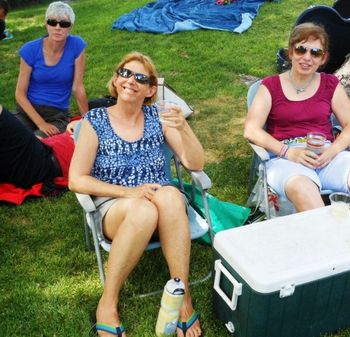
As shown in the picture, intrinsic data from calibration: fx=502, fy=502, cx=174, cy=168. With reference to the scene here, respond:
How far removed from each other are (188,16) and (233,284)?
24.9ft

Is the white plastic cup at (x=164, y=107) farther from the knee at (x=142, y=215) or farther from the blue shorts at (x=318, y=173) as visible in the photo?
the blue shorts at (x=318, y=173)

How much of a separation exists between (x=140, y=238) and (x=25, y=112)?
2540 millimetres

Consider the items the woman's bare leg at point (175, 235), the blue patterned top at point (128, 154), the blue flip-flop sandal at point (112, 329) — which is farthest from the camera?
the blue patterned top at point (128, 154)

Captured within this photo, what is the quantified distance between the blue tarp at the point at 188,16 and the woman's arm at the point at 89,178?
242 inches

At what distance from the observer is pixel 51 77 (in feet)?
15.8

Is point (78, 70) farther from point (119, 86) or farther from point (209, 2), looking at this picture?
point (209, 2)

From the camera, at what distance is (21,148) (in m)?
4.06

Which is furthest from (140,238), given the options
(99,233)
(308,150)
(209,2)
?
(209,2)

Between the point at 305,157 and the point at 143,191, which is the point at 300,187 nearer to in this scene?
the point at 305,157

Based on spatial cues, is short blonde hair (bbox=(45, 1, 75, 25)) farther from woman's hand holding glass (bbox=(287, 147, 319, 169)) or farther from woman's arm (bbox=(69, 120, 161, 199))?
woman's hand holding glass (bbox=(287, 147, 319, 169))

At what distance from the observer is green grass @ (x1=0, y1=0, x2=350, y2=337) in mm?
3007

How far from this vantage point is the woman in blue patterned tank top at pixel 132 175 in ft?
9.19

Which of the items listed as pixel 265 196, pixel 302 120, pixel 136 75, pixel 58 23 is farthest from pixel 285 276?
pixel 58 23

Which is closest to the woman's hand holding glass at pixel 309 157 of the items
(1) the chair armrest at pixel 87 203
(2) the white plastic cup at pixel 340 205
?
(2) the white plastic cup at pixel 340 205
